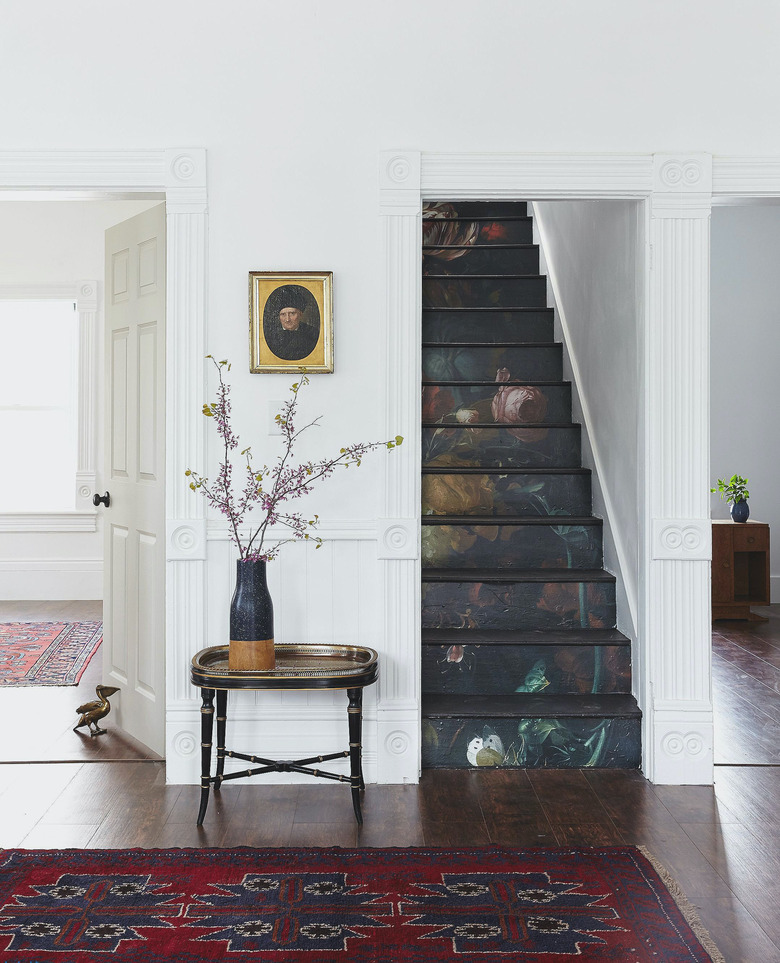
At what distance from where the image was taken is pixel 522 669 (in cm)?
380

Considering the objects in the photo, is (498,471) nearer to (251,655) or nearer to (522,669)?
(522,669)

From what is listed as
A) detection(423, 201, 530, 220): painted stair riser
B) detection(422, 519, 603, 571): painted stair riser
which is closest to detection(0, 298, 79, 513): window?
detection(423, 201, 530, 220): painted stair riser

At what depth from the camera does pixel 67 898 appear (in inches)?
99.7

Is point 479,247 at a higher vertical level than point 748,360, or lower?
higher

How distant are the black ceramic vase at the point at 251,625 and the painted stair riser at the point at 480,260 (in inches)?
113

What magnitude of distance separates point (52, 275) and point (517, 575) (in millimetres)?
5272

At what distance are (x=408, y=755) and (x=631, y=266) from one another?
6.99 feet

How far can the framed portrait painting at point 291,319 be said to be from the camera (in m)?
3.45

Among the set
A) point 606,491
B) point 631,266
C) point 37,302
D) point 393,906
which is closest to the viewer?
point 393,906

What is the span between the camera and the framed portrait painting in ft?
11.3

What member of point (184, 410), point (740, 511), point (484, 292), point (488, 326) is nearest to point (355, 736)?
point (184, 410)

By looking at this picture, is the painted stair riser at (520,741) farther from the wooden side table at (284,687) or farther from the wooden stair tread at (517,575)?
the wooden stair tread at (517,575)

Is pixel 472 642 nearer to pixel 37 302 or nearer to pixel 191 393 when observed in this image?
pixel 191 393

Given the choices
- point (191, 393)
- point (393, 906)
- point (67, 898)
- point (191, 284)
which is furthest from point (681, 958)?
point (191, 284)
